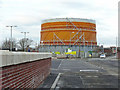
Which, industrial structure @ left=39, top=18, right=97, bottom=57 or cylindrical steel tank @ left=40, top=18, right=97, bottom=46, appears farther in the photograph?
cylindrical steel tank @ left=40, top=18, right=97, bottom=46

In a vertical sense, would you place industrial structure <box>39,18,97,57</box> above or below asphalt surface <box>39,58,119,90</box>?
above

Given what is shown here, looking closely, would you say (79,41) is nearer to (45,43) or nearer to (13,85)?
(45,43)

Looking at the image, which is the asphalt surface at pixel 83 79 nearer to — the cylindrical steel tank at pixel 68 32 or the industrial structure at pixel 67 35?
the industrial structure at pixel 67 35

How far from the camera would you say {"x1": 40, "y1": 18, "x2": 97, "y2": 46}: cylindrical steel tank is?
99.1 meters

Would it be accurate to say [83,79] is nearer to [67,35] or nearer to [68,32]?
[67,35]

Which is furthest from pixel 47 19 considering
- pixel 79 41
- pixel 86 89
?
pixel 86 89

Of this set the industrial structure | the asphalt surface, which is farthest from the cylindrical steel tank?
the asphalt surface

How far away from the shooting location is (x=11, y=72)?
710 cm

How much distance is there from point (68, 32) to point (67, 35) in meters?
1.61

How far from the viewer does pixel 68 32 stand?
326 ft

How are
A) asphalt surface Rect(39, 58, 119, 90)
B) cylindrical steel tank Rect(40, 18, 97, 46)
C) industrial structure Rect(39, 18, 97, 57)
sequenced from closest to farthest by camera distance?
1. asphalt surface Rect(39, 58, 119, 90)
2. industrial structure Rect(39, 18, 97, 57)
3. cylindrical steel tank Rect(40, 18, 97, 46)

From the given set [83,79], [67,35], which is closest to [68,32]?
[67,35]

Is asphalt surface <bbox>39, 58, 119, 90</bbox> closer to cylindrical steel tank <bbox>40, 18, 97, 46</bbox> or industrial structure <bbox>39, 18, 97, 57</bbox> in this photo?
industrial structure <bbox>39, 18, 97, 57</bbox>

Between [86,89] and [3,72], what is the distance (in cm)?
812
